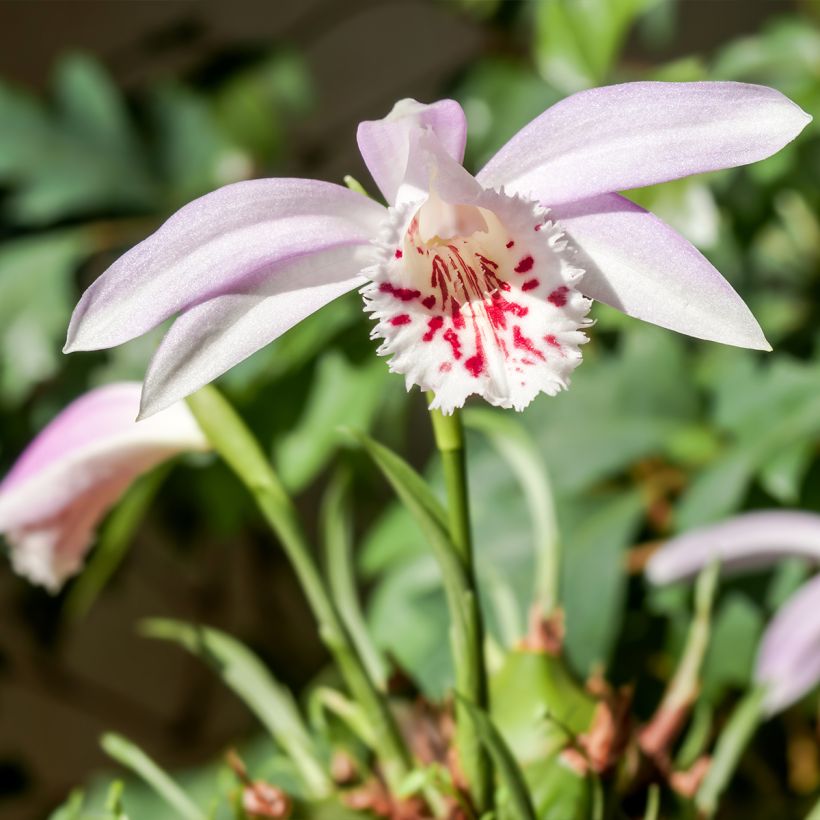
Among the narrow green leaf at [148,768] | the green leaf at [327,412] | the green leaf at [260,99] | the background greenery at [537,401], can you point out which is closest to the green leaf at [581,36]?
the background greenery at [537,401]

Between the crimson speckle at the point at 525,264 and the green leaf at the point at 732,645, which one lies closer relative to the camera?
the crimson speckle at the point at 525,264

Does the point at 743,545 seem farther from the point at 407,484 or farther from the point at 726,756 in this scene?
the point at 407,484

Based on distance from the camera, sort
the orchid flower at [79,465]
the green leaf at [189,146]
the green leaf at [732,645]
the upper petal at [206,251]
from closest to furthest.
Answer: the upper petal at [206,251] < the orchid flower at [79,465] < the green leaf at [732,645] < the green leaf at [189,146]

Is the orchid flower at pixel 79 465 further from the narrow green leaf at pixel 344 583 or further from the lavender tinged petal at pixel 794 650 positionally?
the lavender tinged petal at pixel 794 650

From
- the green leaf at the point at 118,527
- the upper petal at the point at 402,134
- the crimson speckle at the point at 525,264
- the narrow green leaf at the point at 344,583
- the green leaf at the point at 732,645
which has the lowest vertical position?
the green leaf at the point at 732,645

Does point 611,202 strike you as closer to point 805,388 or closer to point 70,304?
point 805,388

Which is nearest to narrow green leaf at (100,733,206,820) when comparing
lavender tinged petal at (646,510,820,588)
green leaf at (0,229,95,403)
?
lavender tinged petal at (646,510,820,588)

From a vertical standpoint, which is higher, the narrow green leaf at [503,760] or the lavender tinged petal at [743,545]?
the narrow green leaf at [503,760]
